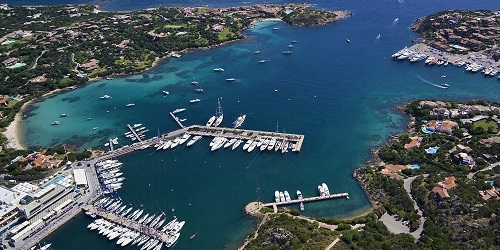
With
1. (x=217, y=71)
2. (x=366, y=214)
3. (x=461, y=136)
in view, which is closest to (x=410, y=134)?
(x=461, y=136)

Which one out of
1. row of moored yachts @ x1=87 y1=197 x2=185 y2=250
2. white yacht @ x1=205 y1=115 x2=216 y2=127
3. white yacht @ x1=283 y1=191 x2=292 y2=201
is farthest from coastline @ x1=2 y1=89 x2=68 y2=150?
white yacht @ x1=283 y1=191 x2=292 y2=201

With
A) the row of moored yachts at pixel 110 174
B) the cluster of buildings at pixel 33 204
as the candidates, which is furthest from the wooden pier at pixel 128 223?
the row of moored yachts at pixel 110 174

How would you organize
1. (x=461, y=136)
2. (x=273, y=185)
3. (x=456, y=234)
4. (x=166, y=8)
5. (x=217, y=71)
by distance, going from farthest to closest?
(x=166, y=8), (x=217, y=71), (x=461, y=136), (x=273, y=185), (x=456, y=234)

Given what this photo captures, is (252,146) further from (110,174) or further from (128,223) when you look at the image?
(128,223)

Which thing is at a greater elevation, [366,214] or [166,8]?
[166,8]

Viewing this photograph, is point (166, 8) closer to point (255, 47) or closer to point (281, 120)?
point (255, 47)

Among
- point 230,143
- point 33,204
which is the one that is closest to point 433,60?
point 230,143

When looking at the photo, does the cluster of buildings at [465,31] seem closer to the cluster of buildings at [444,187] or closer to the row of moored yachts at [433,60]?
the row of moored yachts at [433,60]
